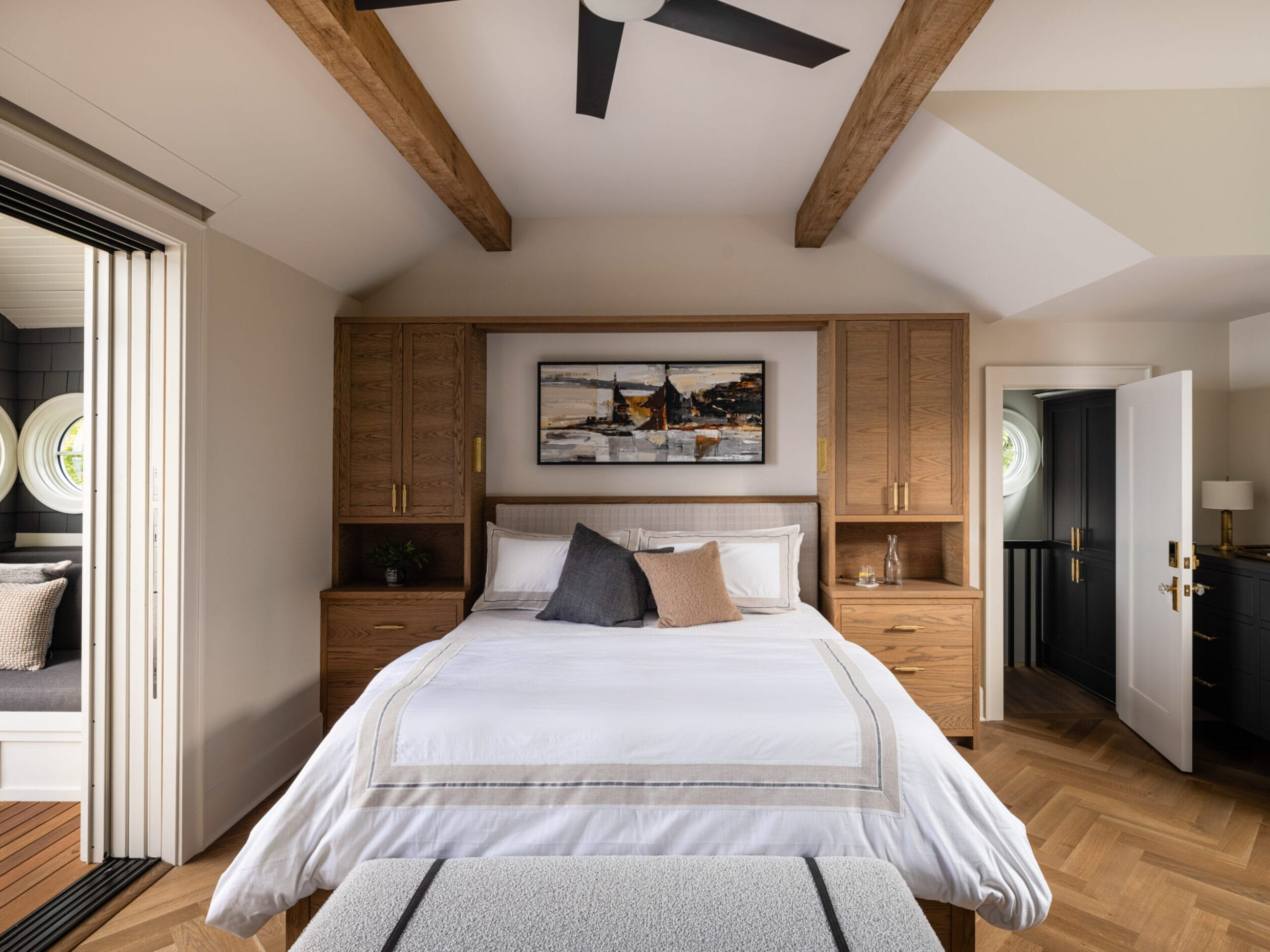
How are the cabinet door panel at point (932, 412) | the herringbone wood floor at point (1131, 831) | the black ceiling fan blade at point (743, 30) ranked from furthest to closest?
the cabinet door panel at point (932, 412) < the herringbone wood floor at point (1131, 831) < the black ceiling fan blade at point (743, 30)

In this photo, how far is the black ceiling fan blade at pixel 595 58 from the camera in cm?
171

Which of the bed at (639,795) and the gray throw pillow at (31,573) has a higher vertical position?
the gray throw pillow at (31,573)

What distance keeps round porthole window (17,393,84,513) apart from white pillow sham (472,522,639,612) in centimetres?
244

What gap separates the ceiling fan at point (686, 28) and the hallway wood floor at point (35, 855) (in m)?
2.88

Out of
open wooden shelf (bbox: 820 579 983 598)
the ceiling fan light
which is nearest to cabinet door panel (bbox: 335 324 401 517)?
the ceiling fan light

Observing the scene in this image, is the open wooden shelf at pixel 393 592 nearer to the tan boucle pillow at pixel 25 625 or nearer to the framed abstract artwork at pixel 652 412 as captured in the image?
the framed abstract artwork at pixel 652 412

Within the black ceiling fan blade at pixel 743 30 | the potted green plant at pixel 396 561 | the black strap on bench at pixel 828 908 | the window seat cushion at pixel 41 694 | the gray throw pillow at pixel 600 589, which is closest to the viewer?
the black strap on bench at pixel 828 908

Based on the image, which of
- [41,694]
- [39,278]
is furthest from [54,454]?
[41,694]

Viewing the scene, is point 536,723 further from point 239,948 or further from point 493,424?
point 493,424

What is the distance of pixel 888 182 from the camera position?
3.07 meters

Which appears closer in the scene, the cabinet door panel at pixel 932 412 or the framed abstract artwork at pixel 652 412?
the cabinet door panel at pixel 932 412

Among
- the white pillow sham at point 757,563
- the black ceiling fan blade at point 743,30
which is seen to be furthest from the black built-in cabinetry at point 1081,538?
the black ceiling fan blade at point 743,30

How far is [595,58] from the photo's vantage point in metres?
1.87

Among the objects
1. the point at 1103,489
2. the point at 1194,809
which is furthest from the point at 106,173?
the point at 1103,489
